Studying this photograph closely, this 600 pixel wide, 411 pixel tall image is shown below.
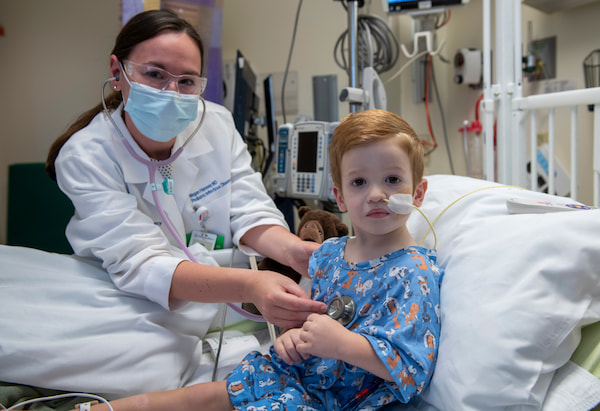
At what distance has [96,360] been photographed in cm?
111

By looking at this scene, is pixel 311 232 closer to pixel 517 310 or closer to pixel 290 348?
pixel 290 348

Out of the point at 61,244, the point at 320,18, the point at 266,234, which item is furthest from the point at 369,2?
the point at 61,244

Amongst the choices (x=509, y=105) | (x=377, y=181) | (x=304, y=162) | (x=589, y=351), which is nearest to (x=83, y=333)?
(x=377, y=181)

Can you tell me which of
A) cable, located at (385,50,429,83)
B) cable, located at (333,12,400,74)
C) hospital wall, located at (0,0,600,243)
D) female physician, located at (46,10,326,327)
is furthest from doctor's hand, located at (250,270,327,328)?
hospital wall, located at (0,0,600,243)

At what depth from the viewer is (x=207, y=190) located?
1.56 metres

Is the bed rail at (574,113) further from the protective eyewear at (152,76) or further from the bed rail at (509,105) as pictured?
the protective eyewear at (152,76)

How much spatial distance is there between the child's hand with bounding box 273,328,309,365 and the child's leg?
17cm

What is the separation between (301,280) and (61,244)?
7.78 ft

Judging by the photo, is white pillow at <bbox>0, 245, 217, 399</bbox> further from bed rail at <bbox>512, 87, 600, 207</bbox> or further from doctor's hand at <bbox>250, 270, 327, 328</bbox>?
bed rail at <bbox>512, 87, 600, 207</bbox>

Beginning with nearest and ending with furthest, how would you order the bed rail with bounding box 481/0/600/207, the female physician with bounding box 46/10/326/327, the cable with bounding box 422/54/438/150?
1. the female physician with bounding box 46/10/326/327
2. the bed rail with bounding box 481/0/600/207
3. the cable with bounding box 422/54/438/150

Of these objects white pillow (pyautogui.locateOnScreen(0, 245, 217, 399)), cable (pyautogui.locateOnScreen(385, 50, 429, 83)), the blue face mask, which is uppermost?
cable (pyautogui.locateOnScreen(385, 50, 429, 83))

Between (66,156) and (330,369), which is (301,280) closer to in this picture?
(330,369)

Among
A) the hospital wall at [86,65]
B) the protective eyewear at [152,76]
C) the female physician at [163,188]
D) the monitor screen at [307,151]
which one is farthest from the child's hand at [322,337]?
the hospital wall at [86,65]

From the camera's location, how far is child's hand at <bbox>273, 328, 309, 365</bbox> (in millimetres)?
941
